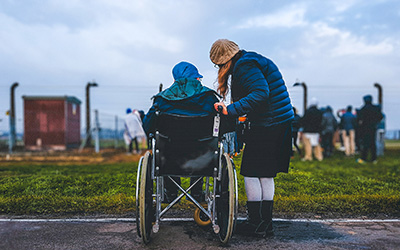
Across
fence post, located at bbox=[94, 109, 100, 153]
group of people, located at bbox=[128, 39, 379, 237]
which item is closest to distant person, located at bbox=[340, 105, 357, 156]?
fence post, located at bbox=[94, 109, 100, 153]

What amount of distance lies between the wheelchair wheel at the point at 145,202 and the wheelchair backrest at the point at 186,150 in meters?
0.13

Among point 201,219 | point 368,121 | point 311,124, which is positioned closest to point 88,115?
point 311,124

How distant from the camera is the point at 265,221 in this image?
11.7ft

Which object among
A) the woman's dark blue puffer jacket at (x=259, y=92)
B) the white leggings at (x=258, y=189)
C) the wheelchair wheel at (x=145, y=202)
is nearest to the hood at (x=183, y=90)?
the woman's dark blue puffer jacket at (x=259, y=92)

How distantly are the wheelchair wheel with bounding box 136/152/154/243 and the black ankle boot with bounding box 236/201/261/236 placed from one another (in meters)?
0.84

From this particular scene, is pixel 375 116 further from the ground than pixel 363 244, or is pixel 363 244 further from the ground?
pixel 375 116

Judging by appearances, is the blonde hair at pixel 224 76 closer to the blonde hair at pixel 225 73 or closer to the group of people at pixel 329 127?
the blonde hair at pixel 225 73

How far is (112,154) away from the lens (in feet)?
46.7

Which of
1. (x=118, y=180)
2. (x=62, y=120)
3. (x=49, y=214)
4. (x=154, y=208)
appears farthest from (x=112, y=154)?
(x=154, y=208)

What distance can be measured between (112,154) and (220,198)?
11.3 metres

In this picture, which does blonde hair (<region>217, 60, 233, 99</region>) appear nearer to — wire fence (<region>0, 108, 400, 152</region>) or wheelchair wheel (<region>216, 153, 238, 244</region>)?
wheelchair wheel (<region>216, 153, 238, 244</region>)

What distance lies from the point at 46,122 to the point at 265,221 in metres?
15.2

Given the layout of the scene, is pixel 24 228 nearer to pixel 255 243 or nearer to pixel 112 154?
pixel 255 243

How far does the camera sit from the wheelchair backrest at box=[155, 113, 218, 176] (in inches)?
129
